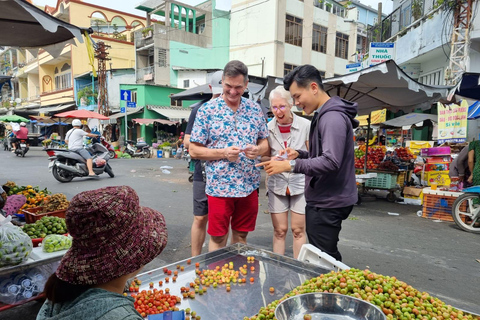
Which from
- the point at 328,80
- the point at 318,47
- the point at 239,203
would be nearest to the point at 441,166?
the point at 328,80

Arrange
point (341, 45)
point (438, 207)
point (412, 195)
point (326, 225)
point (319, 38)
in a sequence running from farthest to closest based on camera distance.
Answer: point (341, 45) < point (319, 38) < point (412, 195) < point (438, 207) < point (326, 225)

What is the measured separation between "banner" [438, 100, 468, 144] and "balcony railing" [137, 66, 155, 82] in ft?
71.6

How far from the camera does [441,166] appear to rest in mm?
8039

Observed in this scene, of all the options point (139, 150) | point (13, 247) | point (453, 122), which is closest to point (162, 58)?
point (139, 150)

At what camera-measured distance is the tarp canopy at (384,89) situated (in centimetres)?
580

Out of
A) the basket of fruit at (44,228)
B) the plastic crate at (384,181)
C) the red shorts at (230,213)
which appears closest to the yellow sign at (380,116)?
the plastic crate at (384,181)

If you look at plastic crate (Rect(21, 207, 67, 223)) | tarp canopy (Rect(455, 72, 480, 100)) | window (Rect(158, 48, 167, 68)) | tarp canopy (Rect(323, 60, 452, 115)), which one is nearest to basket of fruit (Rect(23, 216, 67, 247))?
plastic crate (Rect(21, 207, 67, 223))

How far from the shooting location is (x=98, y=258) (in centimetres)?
116

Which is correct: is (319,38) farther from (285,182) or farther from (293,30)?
(285,182)

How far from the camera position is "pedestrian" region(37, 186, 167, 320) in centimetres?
111

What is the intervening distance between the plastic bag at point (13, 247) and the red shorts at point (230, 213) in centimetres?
144

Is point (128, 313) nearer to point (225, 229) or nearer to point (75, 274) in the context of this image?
point (75, 274)

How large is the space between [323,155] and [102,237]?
59.5 inches

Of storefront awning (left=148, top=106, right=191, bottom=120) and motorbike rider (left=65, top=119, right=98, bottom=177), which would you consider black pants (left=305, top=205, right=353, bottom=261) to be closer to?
motorbike rider (left=65, top=119, right=98, bottom=177)
